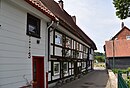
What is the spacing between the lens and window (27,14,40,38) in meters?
9.94

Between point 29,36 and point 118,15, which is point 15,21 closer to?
point 29,36

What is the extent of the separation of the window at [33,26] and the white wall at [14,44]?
0.26 meters

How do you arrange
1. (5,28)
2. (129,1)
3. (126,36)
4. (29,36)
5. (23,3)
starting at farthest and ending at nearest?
(126,36)
(129,1)
(29,36)
(23,3)
(5,28)

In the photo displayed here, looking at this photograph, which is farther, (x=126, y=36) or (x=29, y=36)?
(x=126, y=36)

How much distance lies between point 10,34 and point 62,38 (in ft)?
28.0

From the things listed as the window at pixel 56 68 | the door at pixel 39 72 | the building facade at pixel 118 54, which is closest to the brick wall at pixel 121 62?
the building facade at pixel 118 54

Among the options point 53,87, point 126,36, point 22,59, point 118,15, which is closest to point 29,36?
point 22,59

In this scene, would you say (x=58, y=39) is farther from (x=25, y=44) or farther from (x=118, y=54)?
(x=118, y=54)

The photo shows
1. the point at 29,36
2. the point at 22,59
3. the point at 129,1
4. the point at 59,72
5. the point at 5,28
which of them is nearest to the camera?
the point at 5,28

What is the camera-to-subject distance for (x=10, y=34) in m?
8.21

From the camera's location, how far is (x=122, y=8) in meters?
13.5

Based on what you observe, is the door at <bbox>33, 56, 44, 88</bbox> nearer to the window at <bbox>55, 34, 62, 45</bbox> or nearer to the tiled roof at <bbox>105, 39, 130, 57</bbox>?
the window at <bbox>55, 34, 62, 45</bbox>

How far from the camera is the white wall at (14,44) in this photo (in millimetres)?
7719

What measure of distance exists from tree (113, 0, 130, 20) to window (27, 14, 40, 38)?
500cm
